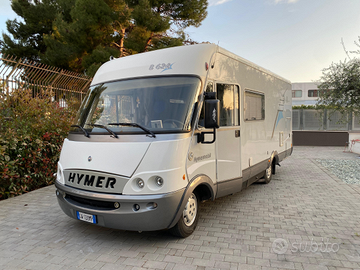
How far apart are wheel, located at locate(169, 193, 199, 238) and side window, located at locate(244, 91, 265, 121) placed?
2.17m

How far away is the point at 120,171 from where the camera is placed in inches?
140

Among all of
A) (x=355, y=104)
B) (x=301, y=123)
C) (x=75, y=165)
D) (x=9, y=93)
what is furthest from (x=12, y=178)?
(x=301, y=123)

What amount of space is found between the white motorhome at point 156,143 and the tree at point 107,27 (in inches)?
371

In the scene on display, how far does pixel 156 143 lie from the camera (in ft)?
11.7

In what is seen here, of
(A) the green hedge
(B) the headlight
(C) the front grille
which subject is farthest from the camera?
(A) the green hedge

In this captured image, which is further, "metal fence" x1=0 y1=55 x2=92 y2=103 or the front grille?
"metal fence" x1=0 y1=55 x2=92 y2=103

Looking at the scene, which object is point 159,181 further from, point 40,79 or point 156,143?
Result: point 40,79

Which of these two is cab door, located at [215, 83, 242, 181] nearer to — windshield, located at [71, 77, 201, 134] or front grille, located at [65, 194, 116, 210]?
windshield, located at [71, 77, 201, 134]

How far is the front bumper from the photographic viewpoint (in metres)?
3.47

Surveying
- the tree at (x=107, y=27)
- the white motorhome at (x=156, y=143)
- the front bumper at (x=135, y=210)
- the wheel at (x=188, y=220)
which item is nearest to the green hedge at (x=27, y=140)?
the white motorhome at (x=156, y=143)

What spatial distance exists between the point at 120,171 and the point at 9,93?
4863 mm

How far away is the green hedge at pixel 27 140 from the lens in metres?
5.84

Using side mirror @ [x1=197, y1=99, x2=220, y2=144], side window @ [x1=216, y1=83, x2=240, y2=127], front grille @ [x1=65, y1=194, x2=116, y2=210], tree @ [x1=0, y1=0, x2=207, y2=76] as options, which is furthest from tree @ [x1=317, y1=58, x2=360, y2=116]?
front grille @ [x1=65, y1=194, x2=116, y2=210]

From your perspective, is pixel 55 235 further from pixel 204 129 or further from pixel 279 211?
pixel 279 211
